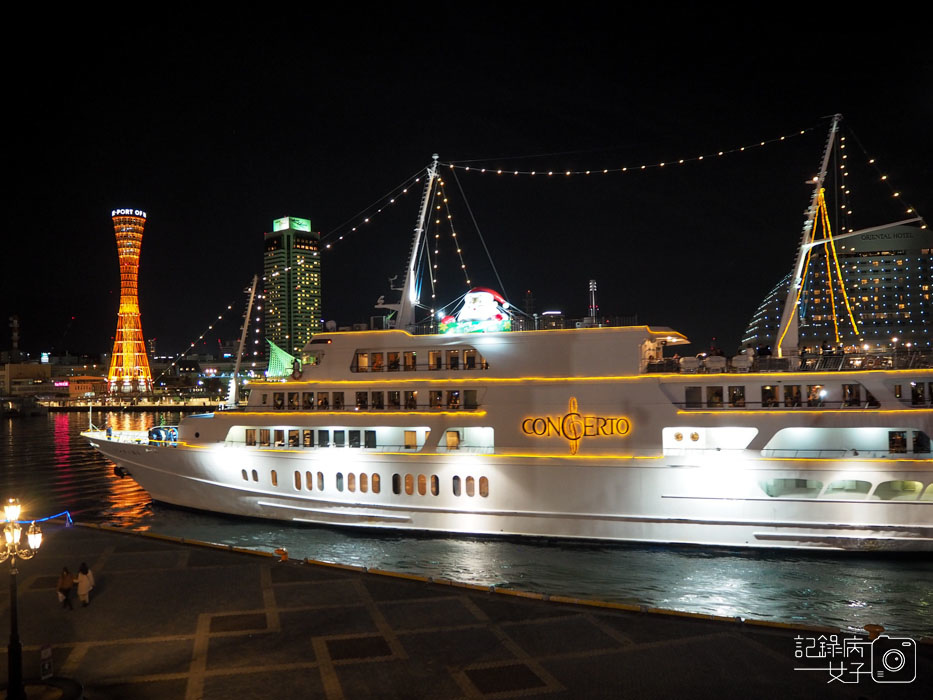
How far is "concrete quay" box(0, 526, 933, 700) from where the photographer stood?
311 inches

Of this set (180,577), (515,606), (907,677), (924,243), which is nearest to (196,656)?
(180,577)

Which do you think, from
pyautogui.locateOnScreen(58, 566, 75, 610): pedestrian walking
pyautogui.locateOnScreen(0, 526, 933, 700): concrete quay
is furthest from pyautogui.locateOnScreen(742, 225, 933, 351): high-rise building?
pyautogui.locateOnScreen(58, 566, 75, 610): pedestrian walking

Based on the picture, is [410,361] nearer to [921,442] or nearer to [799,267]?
[799,267]

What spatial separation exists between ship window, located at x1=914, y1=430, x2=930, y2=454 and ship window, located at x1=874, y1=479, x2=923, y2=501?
2.72 feet

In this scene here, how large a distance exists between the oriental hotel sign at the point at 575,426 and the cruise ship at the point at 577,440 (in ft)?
0.14

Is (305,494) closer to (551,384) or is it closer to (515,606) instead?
(551,384)

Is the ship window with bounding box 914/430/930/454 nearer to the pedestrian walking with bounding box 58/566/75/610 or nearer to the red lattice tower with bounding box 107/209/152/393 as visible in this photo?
the pedestrian walking with bounding box 58/566/75/610

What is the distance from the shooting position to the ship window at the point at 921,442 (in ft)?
49.8

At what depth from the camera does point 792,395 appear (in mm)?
16188

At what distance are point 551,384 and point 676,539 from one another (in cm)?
515

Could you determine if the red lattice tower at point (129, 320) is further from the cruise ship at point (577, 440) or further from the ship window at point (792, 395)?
the ship window at point (792, 395)

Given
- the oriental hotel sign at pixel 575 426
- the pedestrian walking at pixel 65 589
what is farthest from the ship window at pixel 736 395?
the pedestrian walking at pixel 65 589

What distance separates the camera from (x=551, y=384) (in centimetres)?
1742

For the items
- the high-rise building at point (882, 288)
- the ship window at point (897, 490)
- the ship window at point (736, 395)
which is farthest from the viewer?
the high-rise building at point (882, 288)
